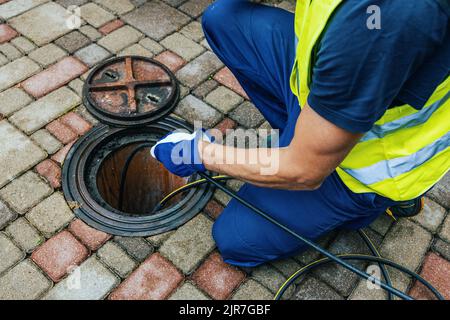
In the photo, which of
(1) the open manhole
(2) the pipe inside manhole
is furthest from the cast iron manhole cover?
(2) the pipe inside manhole

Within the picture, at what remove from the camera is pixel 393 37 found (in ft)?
4.21

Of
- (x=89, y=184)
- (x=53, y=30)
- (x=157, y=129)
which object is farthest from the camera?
(x=53, y=30)

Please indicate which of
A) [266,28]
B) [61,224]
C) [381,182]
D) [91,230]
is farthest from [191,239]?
[266,28]

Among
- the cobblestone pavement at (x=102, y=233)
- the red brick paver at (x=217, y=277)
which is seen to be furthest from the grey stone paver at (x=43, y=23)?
the red brick paver at (x=217, y=277)

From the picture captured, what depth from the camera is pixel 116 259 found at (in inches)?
89.6

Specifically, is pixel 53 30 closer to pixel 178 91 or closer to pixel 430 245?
pixel 178 91

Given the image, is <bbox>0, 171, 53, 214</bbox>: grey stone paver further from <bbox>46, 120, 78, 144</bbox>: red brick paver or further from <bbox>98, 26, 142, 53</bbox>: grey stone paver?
<bbox>98, 26, 142, 53</bbox>: grey stone paver

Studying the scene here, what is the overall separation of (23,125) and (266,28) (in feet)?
5.28

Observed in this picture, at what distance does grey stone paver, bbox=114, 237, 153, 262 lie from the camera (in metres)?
2.30

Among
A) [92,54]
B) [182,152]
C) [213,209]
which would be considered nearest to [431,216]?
[213,209]

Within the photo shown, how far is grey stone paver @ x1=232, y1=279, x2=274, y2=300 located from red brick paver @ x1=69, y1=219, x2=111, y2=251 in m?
0.75

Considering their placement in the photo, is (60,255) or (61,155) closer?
(60,255)

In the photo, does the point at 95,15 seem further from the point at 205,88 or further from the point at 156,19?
the point at 205,88

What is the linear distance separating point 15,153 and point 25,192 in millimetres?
296
